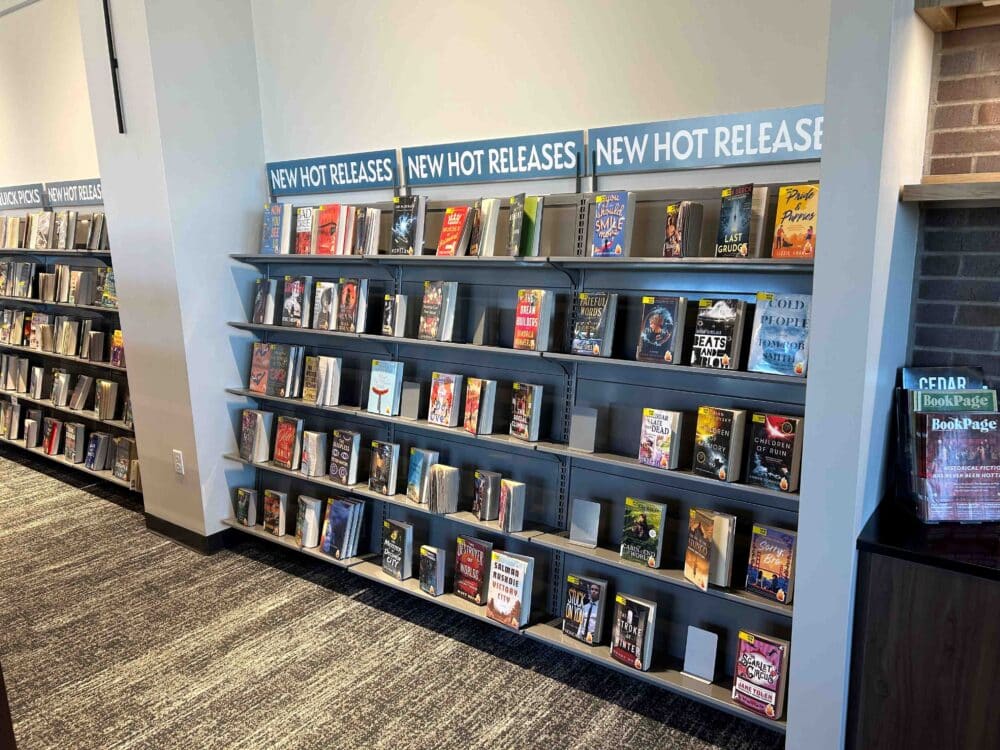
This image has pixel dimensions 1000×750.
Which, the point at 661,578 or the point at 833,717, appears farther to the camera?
the point at 661,578

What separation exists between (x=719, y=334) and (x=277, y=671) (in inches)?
88.1

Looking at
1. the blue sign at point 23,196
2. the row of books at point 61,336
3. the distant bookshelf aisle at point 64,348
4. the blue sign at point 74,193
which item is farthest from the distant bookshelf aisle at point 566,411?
the blue sign at point 23,196

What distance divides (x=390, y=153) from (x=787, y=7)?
182 cm

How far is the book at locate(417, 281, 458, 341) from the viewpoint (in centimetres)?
303

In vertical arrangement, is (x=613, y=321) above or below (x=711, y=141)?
below

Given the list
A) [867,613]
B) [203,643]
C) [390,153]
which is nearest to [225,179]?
[390,153]

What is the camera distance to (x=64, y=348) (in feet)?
16.5

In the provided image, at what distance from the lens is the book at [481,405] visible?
2947 mm

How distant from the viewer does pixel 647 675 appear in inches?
101

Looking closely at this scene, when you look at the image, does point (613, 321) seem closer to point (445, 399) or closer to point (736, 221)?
point (736, 221)

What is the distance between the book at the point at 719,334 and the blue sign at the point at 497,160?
0.82 m

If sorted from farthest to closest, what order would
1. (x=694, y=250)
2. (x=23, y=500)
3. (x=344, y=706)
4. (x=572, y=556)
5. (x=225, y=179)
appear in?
(x=23, y=500) < (x=225, y=179) < (x=572, y=556) < (x=344, y=706) < (x=694, y=250)

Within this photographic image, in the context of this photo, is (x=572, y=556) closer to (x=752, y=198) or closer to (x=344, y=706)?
(x=344, y=706)

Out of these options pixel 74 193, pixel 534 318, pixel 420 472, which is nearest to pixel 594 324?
pixel 534 318
